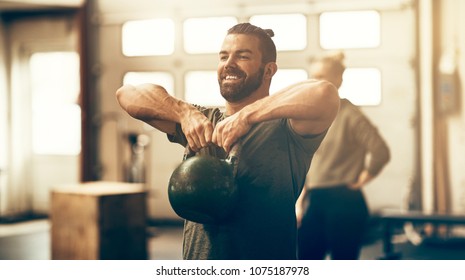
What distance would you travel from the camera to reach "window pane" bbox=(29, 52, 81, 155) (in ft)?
17.4

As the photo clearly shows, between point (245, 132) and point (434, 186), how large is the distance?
3.21 m

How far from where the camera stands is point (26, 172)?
5727 mm

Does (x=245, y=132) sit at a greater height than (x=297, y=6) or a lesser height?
lesser

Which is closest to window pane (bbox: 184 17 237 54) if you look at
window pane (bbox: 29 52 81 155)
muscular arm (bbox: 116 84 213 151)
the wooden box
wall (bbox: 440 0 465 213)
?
the wooden box

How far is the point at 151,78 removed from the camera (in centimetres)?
435

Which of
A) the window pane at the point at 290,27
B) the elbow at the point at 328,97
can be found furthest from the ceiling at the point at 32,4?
the elbow at the point at 328,97

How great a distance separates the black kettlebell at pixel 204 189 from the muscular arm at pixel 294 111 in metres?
0.08

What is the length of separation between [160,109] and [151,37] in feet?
8.37

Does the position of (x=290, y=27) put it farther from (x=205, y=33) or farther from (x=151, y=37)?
(x=151, y=37)

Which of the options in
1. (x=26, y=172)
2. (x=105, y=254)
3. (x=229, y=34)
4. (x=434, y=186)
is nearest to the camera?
(x=229, y=34)

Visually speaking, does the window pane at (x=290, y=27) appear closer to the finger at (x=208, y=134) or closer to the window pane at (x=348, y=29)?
the window pane at (x=348, y=29)

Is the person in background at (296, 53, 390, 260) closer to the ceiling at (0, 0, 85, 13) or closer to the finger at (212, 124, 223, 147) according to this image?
the finger at (212, 124, 223, 147)
